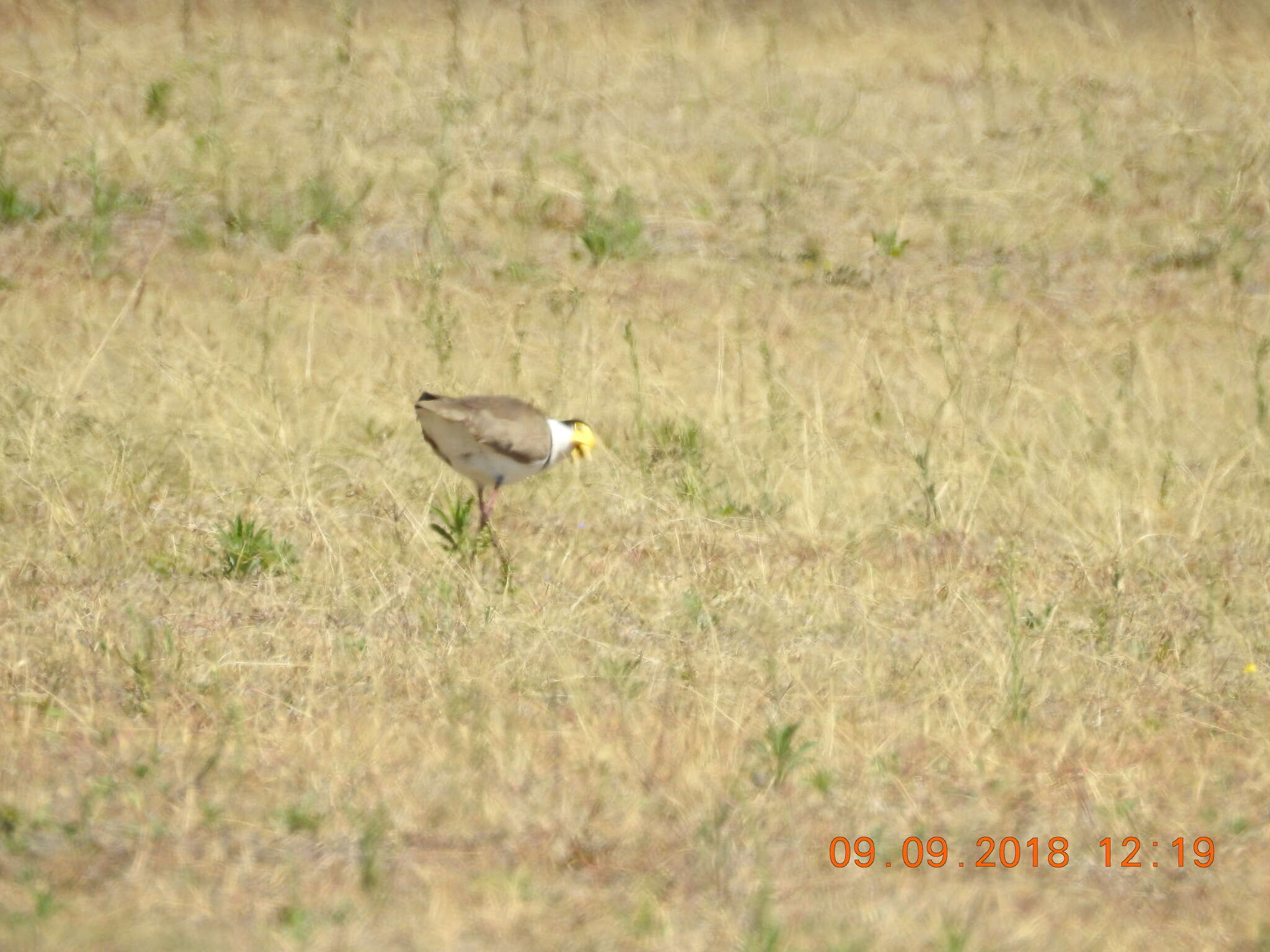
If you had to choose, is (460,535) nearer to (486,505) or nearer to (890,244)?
(486,505)

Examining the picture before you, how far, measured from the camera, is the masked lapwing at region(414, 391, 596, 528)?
5914 mm

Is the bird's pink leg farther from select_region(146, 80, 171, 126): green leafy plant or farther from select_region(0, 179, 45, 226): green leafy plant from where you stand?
select_region(146, 80, 171, 126): green leafy plant

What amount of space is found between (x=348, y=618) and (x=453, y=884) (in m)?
1.77

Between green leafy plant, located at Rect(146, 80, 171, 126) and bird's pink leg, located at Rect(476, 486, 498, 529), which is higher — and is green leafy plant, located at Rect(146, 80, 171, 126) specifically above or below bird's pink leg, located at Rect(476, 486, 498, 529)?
above

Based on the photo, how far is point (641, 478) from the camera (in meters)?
6.63

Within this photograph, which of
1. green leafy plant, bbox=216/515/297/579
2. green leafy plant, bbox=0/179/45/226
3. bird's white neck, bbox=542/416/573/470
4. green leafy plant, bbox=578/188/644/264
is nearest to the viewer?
green leafy plant, bbox=216/515/297/579

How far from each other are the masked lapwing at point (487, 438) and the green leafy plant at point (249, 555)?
745 mm

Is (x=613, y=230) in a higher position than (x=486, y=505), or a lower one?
higher

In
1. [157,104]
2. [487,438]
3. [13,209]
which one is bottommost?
[487,438]

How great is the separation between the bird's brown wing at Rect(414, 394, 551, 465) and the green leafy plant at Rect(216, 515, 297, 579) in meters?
0.76

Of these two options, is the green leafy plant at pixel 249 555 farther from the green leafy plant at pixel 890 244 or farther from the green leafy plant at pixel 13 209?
the green leafy plant at pixel 890 244

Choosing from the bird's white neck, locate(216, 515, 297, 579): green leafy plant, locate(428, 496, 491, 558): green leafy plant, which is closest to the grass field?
locate(216, 515, 297, 579): green leafy plant

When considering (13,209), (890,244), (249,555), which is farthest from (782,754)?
(13,209)

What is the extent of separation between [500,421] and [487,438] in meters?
0.11
